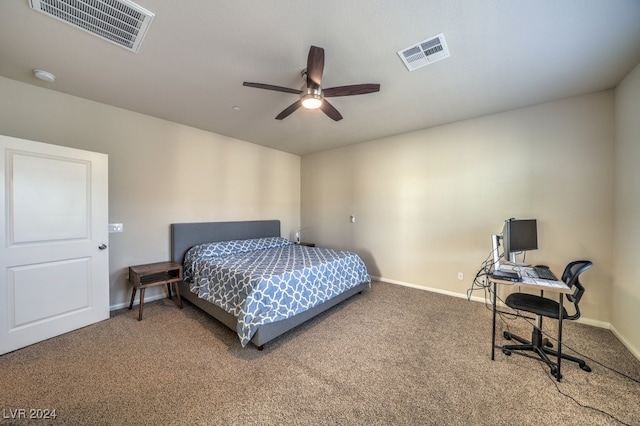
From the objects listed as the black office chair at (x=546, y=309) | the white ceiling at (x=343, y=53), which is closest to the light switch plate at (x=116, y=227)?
the white ceiling at (x=343, y=53)

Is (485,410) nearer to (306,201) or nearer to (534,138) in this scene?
(534,138)

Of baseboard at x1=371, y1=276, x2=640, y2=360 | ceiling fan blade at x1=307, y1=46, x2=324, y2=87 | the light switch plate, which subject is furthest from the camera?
the light switch plate

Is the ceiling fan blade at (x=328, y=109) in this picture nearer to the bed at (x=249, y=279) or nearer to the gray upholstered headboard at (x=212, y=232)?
the bed at (x=249, y=279)

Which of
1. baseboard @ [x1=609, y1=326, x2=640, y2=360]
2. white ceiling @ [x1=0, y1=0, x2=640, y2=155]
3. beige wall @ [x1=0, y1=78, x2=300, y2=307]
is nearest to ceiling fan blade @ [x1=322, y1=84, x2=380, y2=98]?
white ceiling @ [x1=0, y1=0, x2=640, y2=155]

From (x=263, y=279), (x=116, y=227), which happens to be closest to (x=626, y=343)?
(x=263, y=279)

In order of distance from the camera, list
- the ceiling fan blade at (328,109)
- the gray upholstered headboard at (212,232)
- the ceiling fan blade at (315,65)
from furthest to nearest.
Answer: the gray upholstered headboard at (212,232)
the ceiling fan blade at (328,109)
the ceiling fan blade at (315,65)

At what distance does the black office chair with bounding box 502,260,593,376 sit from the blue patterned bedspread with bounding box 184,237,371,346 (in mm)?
1811

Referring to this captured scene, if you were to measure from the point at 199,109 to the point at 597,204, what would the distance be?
5004mm

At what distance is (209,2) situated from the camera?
155 centimetres

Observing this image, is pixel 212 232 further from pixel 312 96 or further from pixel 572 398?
pixel 572 398

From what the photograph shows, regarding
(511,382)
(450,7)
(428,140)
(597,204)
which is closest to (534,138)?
(597,204)

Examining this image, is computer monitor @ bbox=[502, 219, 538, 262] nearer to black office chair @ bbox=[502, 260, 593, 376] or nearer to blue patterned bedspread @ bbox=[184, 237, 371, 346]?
black office chair @ bbox=[502, 260, 593, 376]

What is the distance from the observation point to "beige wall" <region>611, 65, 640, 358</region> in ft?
7.07

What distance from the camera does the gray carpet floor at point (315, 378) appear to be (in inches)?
59.7
